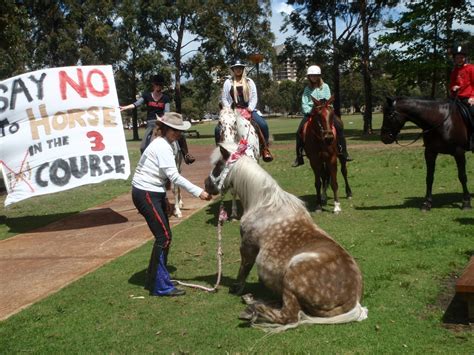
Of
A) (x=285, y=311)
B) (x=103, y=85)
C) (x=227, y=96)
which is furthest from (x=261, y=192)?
(x=103, y=85)

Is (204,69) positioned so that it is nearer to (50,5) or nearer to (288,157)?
(50,5)

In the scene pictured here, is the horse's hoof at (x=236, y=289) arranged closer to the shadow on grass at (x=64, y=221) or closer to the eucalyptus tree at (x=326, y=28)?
the shadow on grass at (x=64, y=221)

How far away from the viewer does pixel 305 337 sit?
4.72 metres

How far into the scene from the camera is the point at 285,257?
514 cm

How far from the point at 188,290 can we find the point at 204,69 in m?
44.2

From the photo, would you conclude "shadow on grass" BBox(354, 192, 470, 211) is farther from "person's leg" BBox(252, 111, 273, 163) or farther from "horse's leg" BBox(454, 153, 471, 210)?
"person's leg" BBox(252, 111, 273, 163)

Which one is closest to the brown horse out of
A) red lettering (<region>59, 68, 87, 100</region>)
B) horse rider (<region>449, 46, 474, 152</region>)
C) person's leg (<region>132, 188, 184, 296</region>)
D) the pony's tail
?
horse rider (<region>449, 46, 474, 152</region>)

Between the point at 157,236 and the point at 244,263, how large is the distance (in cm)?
119

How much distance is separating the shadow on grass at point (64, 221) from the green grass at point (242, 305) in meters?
0.73

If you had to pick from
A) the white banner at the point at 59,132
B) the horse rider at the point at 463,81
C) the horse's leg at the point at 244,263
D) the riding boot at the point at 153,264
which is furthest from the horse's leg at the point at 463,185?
the white banner at the point at 59,132

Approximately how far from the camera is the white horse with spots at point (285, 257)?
15.8 ft

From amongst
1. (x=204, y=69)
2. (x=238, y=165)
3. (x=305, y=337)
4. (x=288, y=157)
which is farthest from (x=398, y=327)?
(x=204, y=69)

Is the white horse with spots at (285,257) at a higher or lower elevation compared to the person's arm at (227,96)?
lower

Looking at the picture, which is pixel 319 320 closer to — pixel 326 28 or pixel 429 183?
pixel 429 183
